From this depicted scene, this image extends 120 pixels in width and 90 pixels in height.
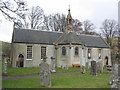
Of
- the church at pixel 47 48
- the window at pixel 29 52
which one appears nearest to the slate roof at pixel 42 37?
the church at pixel 47 48

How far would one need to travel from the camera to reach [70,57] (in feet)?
116

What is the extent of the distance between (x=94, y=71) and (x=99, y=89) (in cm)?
858

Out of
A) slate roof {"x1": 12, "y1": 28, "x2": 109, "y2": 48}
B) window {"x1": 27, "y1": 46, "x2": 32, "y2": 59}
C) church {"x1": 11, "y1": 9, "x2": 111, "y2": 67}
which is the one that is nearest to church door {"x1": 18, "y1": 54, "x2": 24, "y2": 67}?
church {"x1": 11, "y1": 9, "x2": 111, "y2": 67}

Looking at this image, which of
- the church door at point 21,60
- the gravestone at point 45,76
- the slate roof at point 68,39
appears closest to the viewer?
the gravestone at point 45,76

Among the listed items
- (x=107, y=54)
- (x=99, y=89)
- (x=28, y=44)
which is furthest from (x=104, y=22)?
(x=99, y=89)

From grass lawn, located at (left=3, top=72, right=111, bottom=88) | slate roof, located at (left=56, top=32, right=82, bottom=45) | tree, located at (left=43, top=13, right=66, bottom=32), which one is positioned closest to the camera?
grass lawn, located at (left=3, top=72, right=111, bottom=88)

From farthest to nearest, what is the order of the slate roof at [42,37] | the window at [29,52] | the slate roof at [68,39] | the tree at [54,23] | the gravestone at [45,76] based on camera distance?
the tree at [54,23]
the slate roof at [68,39]
the slate roof at [42,37]
the window at [29,52]
the gravestone at [45,76]

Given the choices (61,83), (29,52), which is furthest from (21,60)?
(61,83)

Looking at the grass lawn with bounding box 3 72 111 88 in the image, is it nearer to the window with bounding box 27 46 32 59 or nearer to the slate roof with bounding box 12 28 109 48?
the window with bounding box 27 46 32 59

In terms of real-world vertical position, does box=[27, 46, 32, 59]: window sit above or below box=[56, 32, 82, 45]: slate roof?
below

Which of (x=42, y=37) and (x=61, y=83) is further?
(x=42, y=37)

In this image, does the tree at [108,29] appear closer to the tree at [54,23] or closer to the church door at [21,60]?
the tree at [54,23]

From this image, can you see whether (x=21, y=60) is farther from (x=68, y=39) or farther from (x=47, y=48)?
(x=68, y=39)

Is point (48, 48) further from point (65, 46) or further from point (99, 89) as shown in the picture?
point (99, 89)
